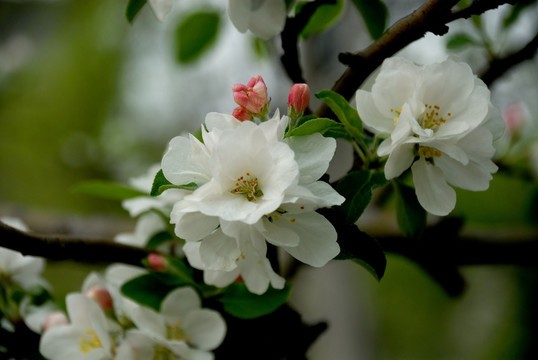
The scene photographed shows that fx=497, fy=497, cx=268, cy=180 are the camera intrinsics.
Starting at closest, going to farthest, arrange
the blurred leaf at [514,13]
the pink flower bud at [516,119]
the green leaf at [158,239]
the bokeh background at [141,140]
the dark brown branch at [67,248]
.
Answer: the dark brown branch at [67,248]
the green leaf at [158,239]
the blurred leaf at [514,13]
the pink flower bud at [516,119]
the bokeh background at [141,140]

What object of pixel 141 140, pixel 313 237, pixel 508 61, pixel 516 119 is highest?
pixel 313 237

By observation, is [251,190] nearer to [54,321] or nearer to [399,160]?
[399,160]

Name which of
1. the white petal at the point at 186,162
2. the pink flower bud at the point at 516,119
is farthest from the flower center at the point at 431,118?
the pink flower bud at the point at 516,119


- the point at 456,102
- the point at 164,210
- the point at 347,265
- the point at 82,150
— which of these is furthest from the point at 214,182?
the point at 82,150

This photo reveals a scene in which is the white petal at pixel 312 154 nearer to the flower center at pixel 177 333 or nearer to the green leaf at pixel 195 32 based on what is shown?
the flower center at pixel 177 333

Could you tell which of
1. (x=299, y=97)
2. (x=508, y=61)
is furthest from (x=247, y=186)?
(x=508, y=61)

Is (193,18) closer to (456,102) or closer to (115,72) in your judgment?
(456,102)
